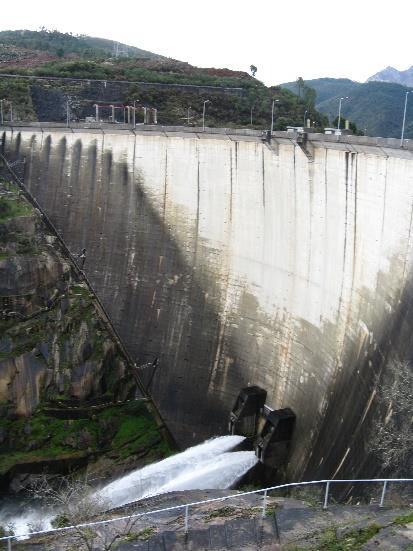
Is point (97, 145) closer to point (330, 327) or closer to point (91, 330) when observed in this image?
point (91, 330)

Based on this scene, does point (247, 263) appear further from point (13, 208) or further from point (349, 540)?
point (349, 540)

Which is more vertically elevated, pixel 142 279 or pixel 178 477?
pixel 142 279

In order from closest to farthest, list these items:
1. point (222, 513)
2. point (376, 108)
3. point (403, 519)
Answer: point (403, 519)
point (222, 513)
point (376, 108)

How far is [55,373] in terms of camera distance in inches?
890

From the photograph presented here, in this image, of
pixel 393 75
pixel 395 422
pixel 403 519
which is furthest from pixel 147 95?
pixel 393 75

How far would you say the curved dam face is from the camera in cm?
1568

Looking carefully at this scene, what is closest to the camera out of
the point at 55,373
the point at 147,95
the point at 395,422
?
the point at 395,422

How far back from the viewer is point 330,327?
17859 mm

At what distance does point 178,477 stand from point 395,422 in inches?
348

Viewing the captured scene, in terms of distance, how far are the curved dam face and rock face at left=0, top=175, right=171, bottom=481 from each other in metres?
1.24

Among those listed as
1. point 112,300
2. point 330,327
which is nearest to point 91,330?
point 112,300

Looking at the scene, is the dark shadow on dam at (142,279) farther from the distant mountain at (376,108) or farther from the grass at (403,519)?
Answer: the distant mountain at (376,108)

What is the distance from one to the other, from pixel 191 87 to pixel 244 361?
30.2 metres

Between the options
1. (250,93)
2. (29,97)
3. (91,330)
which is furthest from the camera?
(250,93)
